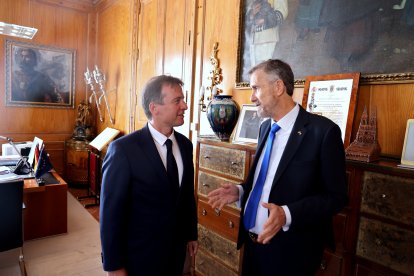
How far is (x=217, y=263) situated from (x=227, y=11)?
2515 mm

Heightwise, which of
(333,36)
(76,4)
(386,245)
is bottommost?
(386,245)

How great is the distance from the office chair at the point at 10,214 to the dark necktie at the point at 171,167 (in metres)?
1.65

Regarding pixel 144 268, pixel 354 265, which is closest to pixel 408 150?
pixel 354 265

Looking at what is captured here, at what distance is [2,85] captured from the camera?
603cm

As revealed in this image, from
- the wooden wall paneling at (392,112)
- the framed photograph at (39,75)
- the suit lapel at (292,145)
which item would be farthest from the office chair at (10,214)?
the framed photograph at (39,75)

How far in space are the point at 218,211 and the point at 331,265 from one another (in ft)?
3.26

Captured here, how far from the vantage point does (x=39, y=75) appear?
251 inches

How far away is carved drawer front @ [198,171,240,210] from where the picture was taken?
2.54 m

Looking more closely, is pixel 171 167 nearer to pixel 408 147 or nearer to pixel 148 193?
pixel 148 193

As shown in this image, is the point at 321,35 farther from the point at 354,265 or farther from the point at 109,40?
the point at 109,40

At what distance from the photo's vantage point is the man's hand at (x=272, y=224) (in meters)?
1.25

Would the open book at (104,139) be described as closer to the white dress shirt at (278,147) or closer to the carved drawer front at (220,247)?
the carved drawer front at (220,247)

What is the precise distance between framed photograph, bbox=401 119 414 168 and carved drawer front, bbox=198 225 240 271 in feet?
4.52

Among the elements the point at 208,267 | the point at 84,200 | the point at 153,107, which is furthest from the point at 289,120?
the point at 84,200
